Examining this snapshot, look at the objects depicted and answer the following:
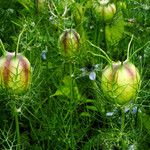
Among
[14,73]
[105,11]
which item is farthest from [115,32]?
[14,73]

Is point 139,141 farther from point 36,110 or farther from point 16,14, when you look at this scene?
point 16,14

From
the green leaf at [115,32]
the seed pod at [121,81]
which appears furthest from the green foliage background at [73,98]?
the seed pod at [121,81]

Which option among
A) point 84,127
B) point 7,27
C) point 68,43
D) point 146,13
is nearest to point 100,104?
point 84,127

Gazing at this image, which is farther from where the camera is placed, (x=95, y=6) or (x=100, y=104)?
(x=95, y=6)

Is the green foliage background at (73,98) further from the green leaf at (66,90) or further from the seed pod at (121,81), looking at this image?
the seed pod at (121,81)

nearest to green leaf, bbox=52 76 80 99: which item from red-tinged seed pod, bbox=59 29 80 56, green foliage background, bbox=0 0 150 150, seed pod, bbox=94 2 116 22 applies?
green foliage background, bbox=0 0 150 150

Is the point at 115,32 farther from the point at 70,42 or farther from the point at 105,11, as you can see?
the point at 70,42
